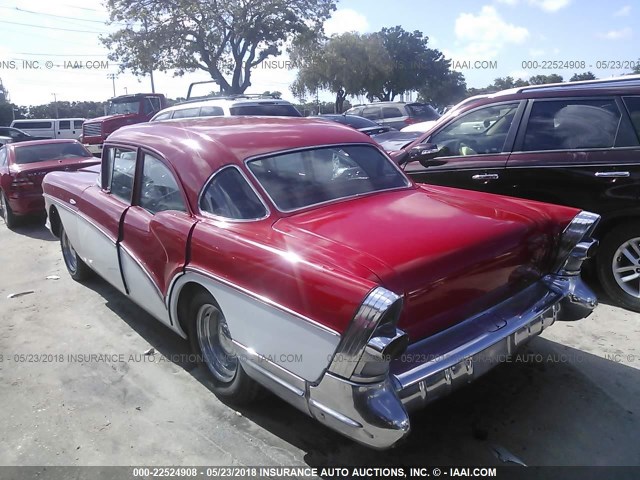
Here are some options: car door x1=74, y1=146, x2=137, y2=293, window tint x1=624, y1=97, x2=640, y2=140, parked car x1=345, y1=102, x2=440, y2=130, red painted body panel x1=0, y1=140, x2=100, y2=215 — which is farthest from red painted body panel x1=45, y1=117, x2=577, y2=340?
parked car x1=345, y1=102, x2=440, y2=130

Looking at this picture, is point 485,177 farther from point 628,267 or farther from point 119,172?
point 119,172

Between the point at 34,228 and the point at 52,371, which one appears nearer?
the point at 52,371

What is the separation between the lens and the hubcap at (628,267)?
418 cm

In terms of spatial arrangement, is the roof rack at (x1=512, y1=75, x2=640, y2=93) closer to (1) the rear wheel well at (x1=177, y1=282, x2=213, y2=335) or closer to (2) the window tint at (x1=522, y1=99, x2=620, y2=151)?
(2) the window tint at (x1=522, y1=99, x2=620, y2=151)

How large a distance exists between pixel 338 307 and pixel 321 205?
41.9 inches

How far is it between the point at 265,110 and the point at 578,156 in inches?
257

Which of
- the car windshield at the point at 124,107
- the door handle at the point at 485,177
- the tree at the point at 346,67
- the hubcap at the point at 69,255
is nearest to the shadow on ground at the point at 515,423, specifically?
the door handle at the point at 485,177

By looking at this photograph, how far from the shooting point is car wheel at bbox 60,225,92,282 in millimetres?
5336

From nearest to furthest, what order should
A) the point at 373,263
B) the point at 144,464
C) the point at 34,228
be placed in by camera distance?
1. the point at 373,263
2. the point at 144,464
3. the point at 34,228

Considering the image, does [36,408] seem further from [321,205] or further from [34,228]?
[34,228]

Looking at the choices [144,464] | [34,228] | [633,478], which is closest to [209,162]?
[144,464]

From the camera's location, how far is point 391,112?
56.0 feet

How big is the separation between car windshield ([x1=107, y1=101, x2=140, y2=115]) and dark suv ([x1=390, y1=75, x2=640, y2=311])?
14.6 metres

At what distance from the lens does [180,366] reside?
374cm
